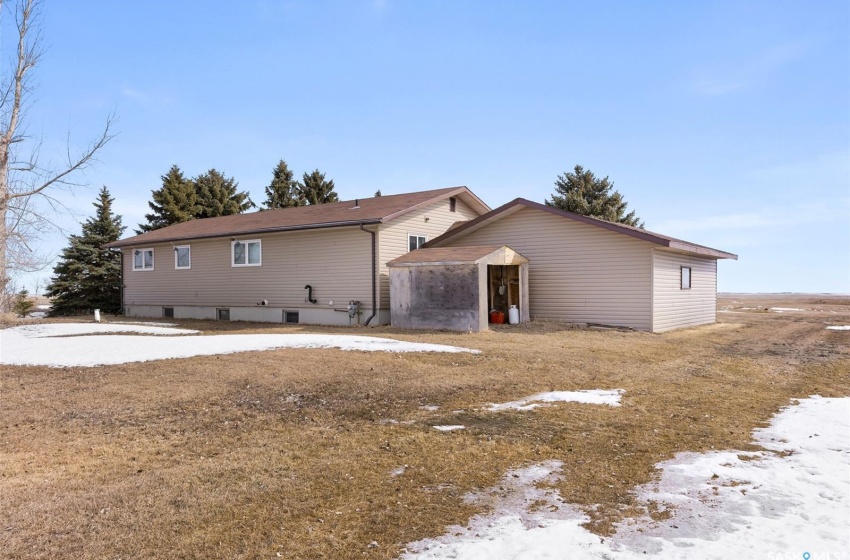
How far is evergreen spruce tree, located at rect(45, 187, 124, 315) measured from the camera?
104 ft

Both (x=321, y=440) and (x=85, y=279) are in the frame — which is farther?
(x=85, y=279)

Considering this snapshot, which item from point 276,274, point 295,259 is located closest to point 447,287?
point 295,259

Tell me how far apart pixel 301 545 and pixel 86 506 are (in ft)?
6.39

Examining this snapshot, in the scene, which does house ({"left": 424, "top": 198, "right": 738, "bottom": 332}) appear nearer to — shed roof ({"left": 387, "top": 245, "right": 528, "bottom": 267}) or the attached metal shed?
shed roof ({"left": 387, "top": 245, "right": 528, "bottom": 267})

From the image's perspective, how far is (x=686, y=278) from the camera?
20109 millimetres

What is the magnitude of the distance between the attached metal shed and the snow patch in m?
7.40

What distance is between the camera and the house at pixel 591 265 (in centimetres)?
1714

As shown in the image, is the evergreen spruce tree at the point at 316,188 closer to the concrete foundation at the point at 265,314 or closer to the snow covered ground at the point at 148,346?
the concrete foundation at the point at 265,314

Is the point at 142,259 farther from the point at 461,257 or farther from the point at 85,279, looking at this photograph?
the point at 461,257

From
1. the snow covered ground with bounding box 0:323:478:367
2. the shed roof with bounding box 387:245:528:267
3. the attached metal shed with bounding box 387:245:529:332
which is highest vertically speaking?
the shed roof with bounding box 387:245:528:267

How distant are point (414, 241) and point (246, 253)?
6.70 meters

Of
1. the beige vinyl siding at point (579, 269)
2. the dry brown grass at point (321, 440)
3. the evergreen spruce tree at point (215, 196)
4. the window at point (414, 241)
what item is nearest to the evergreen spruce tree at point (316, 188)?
the evergreen spruce tree at point (215, 196)

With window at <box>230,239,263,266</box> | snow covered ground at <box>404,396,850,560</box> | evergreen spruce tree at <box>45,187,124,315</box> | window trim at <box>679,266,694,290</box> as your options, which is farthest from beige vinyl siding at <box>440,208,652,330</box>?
evergreen spruce tree at <box>45,187,124,315</box>

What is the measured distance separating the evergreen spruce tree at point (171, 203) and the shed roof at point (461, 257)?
27.4 m
